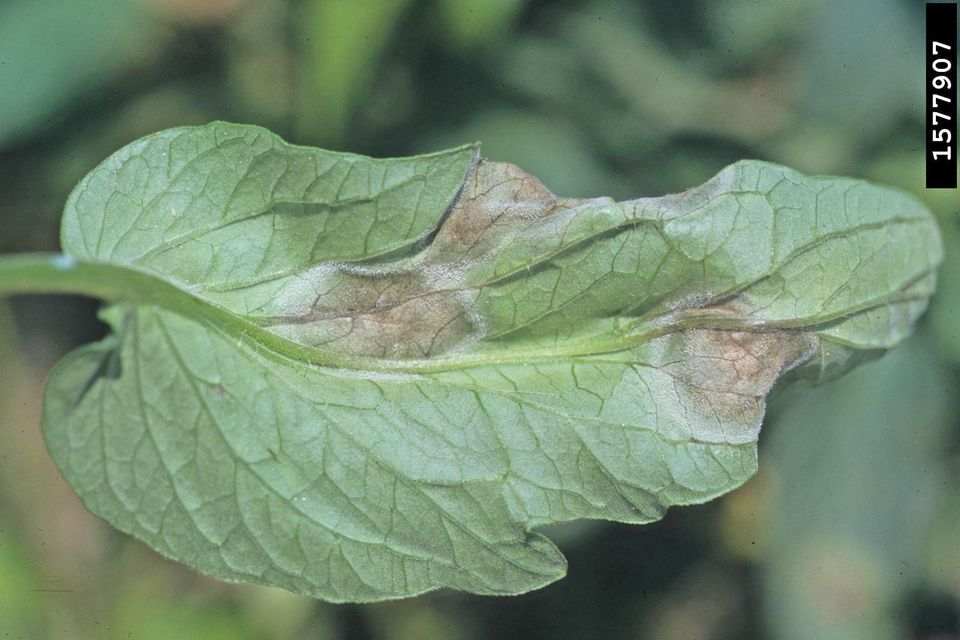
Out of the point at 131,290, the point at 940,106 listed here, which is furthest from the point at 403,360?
the point at 940,106

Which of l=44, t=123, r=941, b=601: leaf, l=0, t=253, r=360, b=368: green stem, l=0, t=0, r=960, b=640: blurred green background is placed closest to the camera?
l=0, t=253, r=360, b=368: green stem

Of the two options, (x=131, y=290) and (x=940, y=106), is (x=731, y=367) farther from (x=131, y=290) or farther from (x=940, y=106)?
(x=940, y=106)

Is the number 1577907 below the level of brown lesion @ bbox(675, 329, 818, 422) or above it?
above

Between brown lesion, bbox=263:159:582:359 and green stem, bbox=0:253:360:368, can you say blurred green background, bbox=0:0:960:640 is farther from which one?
green stem, bbox=0:253:360:368

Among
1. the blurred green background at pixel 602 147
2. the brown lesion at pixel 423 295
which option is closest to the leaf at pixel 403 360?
the brown lesion at pixel 423 295

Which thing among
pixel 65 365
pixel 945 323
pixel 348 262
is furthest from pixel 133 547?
pixel 945 323

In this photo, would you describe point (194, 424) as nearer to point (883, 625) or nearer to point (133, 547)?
point (133, 547)

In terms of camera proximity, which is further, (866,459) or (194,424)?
(866,459)

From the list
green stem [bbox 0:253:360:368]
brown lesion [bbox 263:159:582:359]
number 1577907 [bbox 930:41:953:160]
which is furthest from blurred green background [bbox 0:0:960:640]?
green stem [bbox 0:253:360:368]
